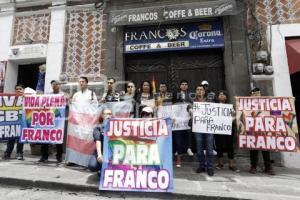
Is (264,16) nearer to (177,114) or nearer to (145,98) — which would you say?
(177,114)

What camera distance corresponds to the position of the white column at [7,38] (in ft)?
30.6

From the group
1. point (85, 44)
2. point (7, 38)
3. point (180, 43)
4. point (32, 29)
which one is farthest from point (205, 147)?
point (7, 38)

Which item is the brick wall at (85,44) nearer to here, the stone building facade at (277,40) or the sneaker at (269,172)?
the stone building facade at (277,40)

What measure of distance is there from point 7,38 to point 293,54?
8.93 metres

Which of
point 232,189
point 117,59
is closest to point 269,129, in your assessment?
point 232,189

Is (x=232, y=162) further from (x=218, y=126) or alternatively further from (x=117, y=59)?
(x=117, y=59)

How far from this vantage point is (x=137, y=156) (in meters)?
4.78

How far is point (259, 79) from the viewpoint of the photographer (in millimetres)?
7531

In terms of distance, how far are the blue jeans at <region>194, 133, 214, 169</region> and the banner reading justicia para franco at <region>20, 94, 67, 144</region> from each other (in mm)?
3156

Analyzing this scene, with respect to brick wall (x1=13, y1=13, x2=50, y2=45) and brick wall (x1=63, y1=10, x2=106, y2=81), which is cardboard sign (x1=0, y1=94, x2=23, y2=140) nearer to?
brick wall (x1=63, y1=10, x2=106, y2=81)

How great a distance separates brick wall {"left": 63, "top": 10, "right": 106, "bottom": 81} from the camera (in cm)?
868

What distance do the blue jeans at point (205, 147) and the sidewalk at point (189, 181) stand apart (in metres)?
0.28

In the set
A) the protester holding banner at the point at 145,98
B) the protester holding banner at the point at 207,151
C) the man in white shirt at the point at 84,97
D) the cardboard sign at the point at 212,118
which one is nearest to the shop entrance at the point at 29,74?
the man in white shirt at the point at 84,97

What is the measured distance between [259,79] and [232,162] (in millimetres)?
2593
